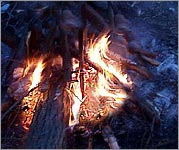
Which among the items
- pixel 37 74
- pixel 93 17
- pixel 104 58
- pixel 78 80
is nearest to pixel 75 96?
pixel 78 80

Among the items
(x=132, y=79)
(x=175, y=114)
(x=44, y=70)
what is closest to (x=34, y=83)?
(x=44, y=70)

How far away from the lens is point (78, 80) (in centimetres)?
235

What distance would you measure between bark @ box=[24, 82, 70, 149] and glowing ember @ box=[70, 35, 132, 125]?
0.09 m

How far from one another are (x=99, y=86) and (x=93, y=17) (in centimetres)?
54

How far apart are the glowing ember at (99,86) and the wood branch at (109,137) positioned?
82 millimetres

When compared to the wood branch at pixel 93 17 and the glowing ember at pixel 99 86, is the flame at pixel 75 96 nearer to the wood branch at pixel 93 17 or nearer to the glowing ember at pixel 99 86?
the glowing ember at pixel 99 86

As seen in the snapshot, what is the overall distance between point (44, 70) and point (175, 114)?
893 millimetres

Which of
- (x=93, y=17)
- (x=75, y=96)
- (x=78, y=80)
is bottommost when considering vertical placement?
(x=75, y=96)

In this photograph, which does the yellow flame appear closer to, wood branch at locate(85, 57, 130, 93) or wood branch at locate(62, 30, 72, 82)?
wood branch at locate(62, 30, 72, 82)

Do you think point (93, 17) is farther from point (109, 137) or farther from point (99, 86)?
point (109, 137)

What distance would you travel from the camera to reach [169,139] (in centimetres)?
209

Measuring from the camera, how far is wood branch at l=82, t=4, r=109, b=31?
2.58 meters

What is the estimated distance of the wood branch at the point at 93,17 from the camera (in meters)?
2.58

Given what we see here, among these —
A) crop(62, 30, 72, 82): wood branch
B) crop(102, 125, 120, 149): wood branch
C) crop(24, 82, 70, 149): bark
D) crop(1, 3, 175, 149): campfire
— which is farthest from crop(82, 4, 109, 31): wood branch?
crop(102, 125, 120, 149): wood branch
